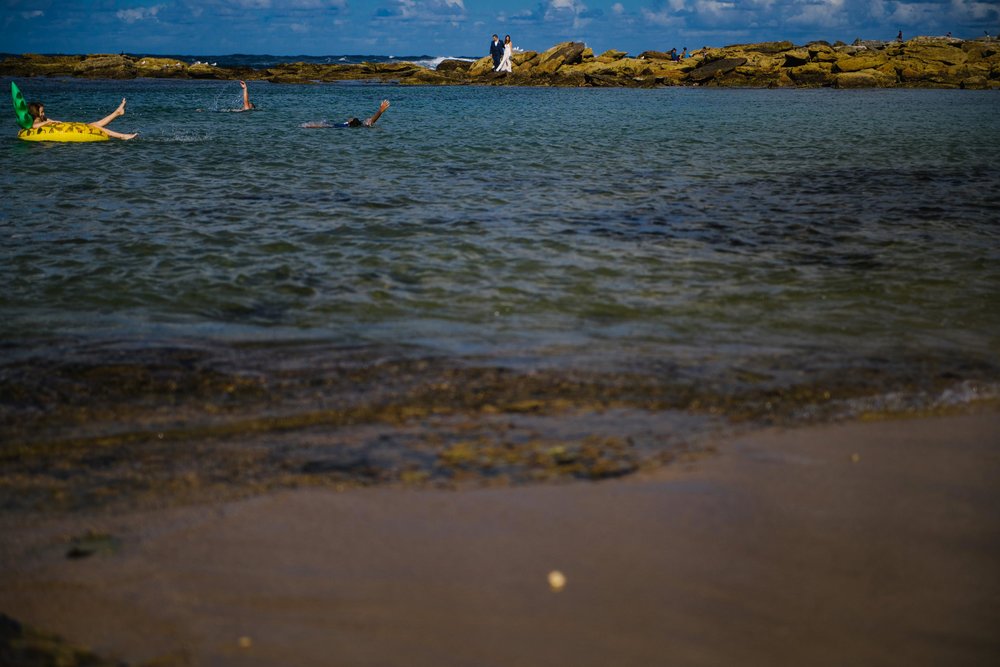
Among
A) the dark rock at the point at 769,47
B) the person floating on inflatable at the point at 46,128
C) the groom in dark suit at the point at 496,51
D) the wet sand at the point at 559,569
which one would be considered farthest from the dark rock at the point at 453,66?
the wet sand at the point at 559,569

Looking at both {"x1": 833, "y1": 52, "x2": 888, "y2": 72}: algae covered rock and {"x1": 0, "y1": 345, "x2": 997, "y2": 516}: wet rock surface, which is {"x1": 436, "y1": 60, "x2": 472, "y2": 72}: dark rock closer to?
{"x1": 833, "y1": 52, "x2": 888, "y2": 72}: algae covered rock

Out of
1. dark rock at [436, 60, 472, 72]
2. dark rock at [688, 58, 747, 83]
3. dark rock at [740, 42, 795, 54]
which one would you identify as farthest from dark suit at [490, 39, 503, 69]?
dark rock at [740, 42, 795, 54]

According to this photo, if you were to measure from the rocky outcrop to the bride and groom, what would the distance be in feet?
2.37

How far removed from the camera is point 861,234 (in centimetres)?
1027

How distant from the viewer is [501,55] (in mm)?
72812

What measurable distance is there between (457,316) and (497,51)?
71.6m

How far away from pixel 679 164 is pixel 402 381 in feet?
45.5

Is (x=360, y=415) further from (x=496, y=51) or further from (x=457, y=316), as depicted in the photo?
(x=496, y=51)

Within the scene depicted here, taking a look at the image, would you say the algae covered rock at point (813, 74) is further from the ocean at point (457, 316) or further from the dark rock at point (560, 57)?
the ocean at point (457, 316)

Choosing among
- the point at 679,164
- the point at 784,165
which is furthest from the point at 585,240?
the point at 784,165

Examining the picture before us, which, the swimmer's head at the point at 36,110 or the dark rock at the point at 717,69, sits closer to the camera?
the swimmer's head at the point at 36,110

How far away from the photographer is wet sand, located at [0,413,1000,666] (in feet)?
8.39

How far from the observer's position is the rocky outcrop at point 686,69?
61.4 meters

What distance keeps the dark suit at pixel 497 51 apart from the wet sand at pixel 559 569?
242 feet
